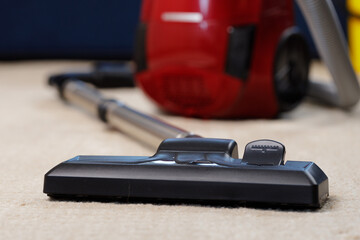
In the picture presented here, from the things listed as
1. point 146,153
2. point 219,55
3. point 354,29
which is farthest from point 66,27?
point 146,153

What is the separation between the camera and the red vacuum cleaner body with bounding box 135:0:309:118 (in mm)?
1289

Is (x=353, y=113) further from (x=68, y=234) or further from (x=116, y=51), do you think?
(x=116, y=51)

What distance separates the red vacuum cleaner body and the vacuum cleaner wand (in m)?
0.15

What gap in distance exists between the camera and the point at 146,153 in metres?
1.04

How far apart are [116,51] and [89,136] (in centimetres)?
194

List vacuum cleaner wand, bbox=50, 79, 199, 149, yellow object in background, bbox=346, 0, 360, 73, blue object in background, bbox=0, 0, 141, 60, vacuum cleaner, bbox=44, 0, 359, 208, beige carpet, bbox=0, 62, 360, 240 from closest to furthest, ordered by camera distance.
→ 1. beige carpet, bbox=0, 62, 360, 240
2. vacuum cleaner wand, bbox=50, 79, 199, 149
3. vacuum cleaner, bbox=44, 0, 359, 208
4. yellow object in background, bbox=346, 0, 360, 73
5. blue object in background, bbox=0, 0, 141, 60

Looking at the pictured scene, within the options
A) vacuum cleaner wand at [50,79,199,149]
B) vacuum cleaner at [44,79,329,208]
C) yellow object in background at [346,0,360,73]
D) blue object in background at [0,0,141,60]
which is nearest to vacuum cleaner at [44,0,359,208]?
vacuum cleaner wand at [50,79,199,149]

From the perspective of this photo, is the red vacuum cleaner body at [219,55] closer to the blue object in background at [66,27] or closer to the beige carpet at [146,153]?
the beige carpet at [146,153]

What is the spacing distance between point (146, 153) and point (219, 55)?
35 cm

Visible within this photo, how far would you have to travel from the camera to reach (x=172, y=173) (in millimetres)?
691

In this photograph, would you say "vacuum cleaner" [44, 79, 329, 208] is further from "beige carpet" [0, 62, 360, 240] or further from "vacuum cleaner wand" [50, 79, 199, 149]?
"vacuum cleaner wand" [50, 79, 199, 149]

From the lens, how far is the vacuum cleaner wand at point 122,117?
971 mm

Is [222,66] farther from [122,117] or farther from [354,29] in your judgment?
[354,29]

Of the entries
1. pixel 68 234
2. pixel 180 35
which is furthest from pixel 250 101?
pixel 68 234
